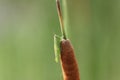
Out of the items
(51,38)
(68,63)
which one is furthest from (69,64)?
(51,38)

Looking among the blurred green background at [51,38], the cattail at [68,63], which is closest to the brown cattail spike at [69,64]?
the cattail at [68,63]

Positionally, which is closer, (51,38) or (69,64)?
(69,64)

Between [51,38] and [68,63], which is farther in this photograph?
[51,38]

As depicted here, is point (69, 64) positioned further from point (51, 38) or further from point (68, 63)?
point (51, 38)

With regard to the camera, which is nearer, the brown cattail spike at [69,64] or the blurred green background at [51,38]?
the brown cattail spike at [69,64]

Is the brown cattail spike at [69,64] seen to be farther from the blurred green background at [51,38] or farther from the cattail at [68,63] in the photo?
the blurred green background at [51,38]

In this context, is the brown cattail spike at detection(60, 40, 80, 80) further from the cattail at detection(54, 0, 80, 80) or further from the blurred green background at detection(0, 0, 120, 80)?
the blurred green background at detection(0, 0, 120, 80)

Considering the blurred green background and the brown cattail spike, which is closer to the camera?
the brown cattail spike

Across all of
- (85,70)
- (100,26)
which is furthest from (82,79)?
(100,26)

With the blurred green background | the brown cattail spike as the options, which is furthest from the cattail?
the blurred green background
